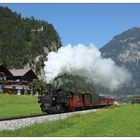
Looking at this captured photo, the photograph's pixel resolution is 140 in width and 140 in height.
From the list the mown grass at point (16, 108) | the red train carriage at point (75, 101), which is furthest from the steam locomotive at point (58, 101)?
the mown grass at point (16, 108)

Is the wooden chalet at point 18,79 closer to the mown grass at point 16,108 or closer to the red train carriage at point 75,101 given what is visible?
the mown grass at point 16,108

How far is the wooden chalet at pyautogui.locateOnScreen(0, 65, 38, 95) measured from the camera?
117375mm

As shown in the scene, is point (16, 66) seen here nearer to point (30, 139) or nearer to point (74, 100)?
point (74, 100)

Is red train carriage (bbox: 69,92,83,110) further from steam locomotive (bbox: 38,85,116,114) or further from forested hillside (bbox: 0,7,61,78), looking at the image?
forested hillside (bbox: 0,7,61,78)

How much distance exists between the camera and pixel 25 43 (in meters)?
178

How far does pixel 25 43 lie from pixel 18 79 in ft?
181

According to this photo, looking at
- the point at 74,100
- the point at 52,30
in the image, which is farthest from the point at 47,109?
the point at 52,30

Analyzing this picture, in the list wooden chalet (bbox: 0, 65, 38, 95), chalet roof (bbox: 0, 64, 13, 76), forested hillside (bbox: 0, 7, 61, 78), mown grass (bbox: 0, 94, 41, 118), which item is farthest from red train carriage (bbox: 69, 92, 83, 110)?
forested hillside (bbox: 0, 7, 61, 78)

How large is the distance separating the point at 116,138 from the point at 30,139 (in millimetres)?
3403

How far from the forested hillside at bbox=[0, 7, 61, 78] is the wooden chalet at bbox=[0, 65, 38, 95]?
101 feet

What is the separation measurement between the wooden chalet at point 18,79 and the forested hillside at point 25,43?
1216 inches

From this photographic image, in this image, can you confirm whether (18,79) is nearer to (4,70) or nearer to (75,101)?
(4,70)

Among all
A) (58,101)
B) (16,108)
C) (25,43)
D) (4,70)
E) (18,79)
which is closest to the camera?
(58,101)

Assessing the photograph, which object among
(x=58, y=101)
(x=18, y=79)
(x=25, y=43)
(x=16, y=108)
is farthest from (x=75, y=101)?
(x=25, y=43)
